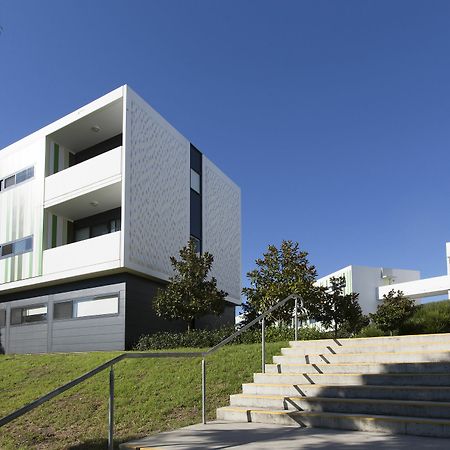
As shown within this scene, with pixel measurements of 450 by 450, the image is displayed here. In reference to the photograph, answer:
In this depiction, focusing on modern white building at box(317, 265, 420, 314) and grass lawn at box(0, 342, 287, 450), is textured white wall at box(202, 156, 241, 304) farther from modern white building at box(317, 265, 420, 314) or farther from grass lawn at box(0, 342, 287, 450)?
modern white building at box(317, 265, 420, 314)

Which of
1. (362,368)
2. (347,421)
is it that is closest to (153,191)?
(362,368)

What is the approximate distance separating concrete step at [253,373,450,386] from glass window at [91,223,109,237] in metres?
15.1

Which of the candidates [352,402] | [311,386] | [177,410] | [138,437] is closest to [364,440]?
[352,402]

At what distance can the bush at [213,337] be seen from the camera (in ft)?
45.7

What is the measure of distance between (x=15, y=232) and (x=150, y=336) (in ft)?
29.8

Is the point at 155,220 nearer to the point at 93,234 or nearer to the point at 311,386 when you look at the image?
the point at 93,234

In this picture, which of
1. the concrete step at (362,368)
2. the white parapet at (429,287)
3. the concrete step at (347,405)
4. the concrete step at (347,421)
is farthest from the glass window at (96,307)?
the white parapet at (429,287)

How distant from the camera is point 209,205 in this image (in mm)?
25953

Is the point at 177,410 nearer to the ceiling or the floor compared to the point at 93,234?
nearer to the floor

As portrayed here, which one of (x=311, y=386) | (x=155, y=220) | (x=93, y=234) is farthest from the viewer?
(x=93, y=234)

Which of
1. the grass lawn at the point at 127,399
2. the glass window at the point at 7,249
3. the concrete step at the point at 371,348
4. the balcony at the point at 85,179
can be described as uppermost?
the balcony at the point at 85,179

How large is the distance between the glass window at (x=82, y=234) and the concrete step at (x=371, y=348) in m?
15.5

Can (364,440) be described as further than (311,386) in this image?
No

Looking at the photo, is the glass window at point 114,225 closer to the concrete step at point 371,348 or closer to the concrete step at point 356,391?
the concrete step at point 371,348
